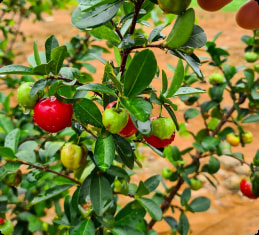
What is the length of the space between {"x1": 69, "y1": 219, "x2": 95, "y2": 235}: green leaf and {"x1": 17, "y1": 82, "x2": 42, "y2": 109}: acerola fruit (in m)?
0.39

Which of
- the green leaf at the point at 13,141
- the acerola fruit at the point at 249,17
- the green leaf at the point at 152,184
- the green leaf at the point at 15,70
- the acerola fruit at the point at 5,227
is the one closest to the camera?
the green leaf at the point at 15,70

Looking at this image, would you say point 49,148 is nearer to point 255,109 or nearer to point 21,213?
point 21,213

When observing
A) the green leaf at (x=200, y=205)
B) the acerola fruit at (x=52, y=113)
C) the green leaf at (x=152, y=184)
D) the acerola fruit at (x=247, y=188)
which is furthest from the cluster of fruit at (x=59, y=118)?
the green leaf at (x=200, y=205)

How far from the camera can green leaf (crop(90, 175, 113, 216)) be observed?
72 centimetres

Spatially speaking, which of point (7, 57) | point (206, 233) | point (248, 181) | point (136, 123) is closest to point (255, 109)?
point (248, 181)

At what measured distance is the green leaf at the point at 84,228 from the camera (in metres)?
0.80

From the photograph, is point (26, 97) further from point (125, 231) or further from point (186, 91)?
point (125, 231)

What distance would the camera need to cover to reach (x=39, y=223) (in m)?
1.43

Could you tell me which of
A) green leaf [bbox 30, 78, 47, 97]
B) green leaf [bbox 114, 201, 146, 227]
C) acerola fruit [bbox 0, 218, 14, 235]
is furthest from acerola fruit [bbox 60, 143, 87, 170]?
acerola fruit [bbox 0, 218, 14, 235]

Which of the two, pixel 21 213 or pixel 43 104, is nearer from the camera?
pixel 43 104

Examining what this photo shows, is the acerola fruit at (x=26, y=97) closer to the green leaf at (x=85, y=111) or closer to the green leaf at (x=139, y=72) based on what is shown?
the green leaf at (x=85, y=111)

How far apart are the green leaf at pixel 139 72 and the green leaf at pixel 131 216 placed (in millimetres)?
528

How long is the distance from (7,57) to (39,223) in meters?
1.41

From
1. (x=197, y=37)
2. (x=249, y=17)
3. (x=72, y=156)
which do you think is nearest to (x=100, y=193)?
(x=72, y=156)
